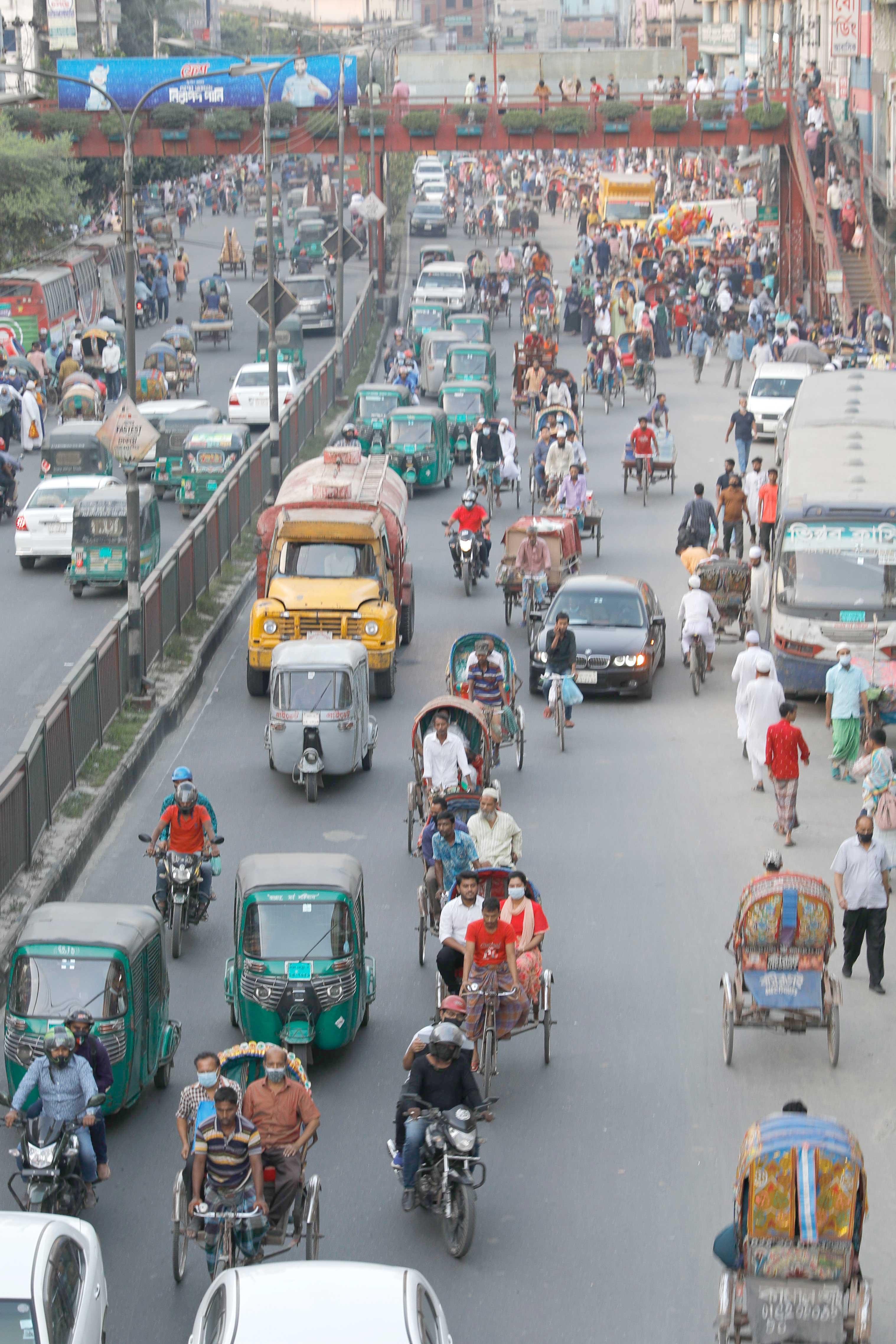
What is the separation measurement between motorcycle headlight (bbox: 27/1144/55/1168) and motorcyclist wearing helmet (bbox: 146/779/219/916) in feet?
17.0

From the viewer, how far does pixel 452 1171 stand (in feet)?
38.2

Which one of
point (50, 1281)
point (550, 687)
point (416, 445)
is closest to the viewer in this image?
point (50, 1281)

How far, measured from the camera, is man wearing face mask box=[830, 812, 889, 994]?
15.2m

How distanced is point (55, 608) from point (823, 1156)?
2056 centimetres

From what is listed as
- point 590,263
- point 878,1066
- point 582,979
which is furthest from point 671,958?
point 590,263

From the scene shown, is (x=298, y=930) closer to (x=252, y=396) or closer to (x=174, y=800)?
(x=174, y=800)

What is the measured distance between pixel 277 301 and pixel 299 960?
24.2 meters

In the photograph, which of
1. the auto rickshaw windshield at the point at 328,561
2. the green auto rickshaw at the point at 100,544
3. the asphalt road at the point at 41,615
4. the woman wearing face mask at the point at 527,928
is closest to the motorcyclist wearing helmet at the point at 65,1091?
the woman wearing face mask at the point at 527,928

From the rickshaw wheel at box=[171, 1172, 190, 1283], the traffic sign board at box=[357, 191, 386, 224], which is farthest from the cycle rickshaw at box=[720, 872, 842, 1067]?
the traffic sign board at box=[357, 191, 386, 224]

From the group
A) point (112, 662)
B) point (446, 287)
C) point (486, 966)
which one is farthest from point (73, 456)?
point (446, 287)

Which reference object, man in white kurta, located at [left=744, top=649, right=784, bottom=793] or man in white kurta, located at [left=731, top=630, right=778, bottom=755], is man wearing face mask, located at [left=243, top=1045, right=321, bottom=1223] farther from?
man in white kurta, located at [left=731, top=630, right=778, bottom=755]

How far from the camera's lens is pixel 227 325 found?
194 feet

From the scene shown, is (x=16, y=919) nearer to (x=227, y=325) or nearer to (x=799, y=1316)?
(x=799, y=1316)

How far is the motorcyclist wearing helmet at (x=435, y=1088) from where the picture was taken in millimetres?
11828
